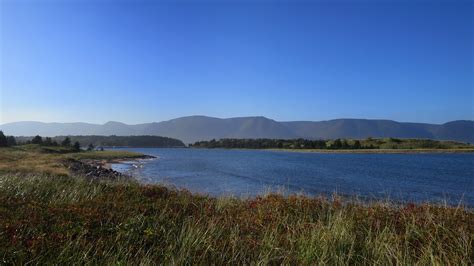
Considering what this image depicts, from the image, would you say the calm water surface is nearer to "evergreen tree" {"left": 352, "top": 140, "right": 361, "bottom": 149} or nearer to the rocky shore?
the rocky shore

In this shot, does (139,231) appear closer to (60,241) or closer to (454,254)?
(60,241)

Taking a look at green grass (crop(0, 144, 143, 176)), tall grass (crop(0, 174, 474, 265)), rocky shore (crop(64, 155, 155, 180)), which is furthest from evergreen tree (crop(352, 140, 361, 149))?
tall grass (crop(0, 174, 474, 265))

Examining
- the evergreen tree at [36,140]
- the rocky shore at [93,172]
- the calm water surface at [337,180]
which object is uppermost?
the evergreen tree at [36,140]

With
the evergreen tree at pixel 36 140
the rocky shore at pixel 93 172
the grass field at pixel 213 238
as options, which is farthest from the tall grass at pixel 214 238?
the evergreen tree at pixel 36 140

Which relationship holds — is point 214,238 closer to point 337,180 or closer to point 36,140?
point 337,180

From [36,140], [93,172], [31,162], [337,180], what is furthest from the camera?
[36,140]

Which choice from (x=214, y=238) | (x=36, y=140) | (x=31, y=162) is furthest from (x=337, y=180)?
(x=36, y=140)

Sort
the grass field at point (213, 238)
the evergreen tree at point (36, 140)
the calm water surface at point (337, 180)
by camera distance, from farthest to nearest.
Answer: the evergreen tree at point (36, 140), the calm water surface at point (337, 180), the grass field at point (213, 238)

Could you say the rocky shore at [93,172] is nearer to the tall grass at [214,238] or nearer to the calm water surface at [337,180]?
the calm water surface at [337,180]

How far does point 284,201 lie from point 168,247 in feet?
20.2

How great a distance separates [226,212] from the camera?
11.6 m

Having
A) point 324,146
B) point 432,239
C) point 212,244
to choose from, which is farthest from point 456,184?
point 324,146

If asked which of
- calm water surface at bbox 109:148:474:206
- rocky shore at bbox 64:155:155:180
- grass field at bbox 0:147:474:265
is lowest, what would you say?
calm water surface at bbox 109:148:474:206

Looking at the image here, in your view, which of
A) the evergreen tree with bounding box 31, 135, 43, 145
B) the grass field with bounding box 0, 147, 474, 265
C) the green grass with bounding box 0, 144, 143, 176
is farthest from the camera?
the evergreen tree with bounding box 31, 135, 43, 145
